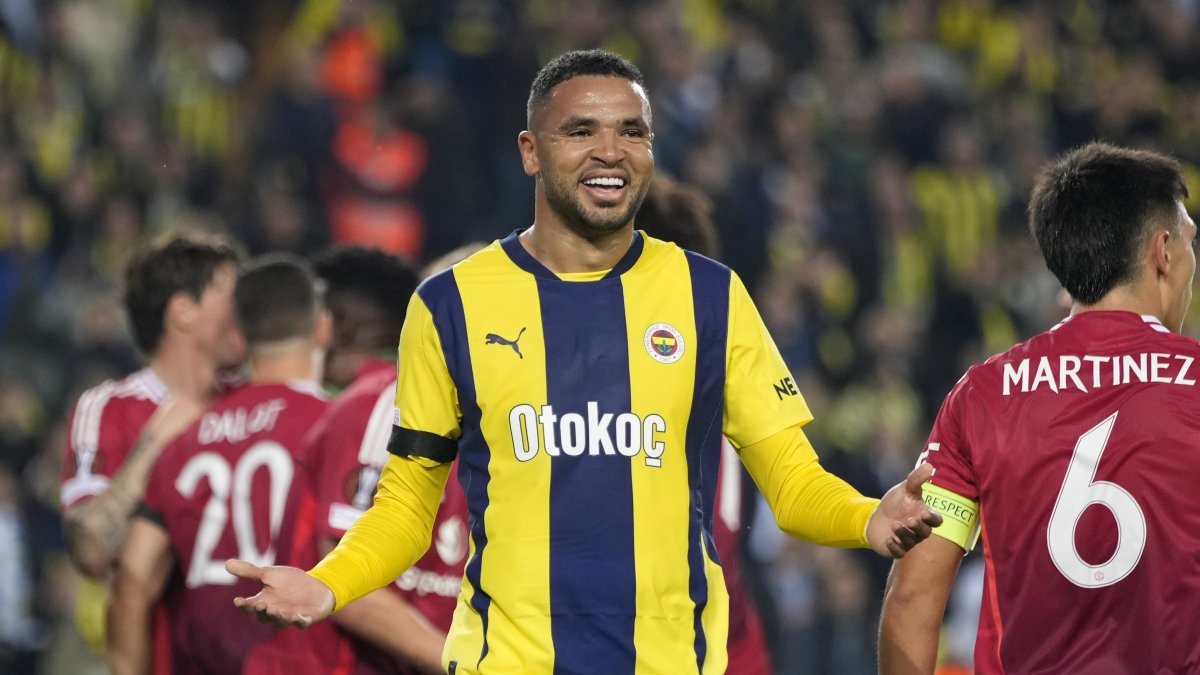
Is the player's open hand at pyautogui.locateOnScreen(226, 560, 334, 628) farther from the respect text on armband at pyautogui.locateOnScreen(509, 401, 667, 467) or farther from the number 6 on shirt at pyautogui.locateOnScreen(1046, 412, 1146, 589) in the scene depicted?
the number 6 on shirt at pyautogui.locateOnScreen(1046, 412, 1146, 589)

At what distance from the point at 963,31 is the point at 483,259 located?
11515mm

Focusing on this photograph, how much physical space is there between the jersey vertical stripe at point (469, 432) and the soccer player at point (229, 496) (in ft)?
5.42

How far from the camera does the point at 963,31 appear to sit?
14.8 meters

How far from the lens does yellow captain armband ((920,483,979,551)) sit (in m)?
4.01

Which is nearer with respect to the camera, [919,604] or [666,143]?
[919,604]

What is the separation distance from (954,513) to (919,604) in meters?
0.22

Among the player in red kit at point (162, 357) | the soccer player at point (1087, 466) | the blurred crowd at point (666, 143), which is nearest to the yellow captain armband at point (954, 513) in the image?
the soccer player at point (1087, 466)

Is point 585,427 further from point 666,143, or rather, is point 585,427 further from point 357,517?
point 666,143

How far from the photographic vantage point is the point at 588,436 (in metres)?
3.80

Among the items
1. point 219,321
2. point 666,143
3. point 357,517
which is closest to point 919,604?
point 357,517

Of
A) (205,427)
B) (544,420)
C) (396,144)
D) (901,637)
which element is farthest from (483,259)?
(396,144)

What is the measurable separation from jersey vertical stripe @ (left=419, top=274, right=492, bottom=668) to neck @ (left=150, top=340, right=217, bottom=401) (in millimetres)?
2890

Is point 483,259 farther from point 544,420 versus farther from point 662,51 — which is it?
point 662,51

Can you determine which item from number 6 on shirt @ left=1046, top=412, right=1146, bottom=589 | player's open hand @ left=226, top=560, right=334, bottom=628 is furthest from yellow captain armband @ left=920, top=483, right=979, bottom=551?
player's open hand @ left=226, top=560, right=334, bottom=628
